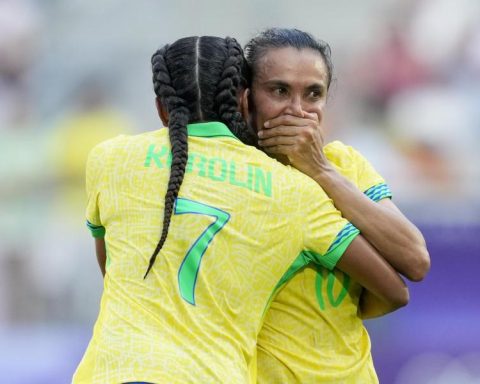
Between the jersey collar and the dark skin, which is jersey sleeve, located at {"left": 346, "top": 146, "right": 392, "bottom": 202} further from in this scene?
the jersey collar

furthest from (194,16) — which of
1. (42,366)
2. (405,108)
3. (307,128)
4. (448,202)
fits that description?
(307,128)

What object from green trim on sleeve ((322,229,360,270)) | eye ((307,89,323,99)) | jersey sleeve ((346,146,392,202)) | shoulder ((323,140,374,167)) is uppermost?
eye ((307,89,323,99))

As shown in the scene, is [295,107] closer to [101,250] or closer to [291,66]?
[291,66]

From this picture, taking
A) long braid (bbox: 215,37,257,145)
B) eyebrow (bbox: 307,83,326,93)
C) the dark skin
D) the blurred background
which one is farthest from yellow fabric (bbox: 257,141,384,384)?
the blurred background

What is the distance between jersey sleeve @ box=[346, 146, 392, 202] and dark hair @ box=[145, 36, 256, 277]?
475 mm

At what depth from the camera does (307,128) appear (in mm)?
3191

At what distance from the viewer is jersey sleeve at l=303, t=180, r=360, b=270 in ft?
9.32

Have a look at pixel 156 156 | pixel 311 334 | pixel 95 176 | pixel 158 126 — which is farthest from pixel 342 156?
pixel 158 126

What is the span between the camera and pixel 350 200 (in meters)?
3.05

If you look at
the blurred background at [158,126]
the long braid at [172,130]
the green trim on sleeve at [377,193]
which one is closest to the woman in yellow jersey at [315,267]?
the green trim on sleeve at [377,193]

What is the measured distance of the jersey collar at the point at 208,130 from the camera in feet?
9.55

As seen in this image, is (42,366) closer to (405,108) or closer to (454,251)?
(454,251)

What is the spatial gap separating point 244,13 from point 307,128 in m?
5.09

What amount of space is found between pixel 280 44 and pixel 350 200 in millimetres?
606
